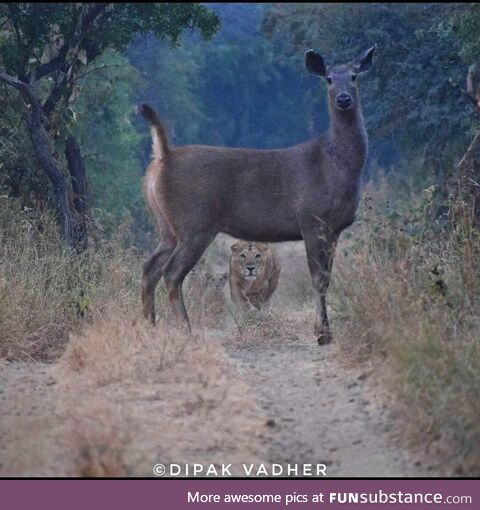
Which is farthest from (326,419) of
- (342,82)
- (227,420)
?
(342,82)

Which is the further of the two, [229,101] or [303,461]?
[229,101]

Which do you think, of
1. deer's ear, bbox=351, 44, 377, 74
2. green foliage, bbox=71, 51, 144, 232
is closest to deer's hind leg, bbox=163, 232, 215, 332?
deer's ear, bbox=351, 44, 377, 74

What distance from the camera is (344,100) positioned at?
11.3 meters

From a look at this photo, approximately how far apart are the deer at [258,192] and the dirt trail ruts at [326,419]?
1.51m

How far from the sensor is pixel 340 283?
9766 mm

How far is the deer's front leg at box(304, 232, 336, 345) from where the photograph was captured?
10867 mm

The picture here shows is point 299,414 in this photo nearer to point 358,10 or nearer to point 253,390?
point 253,390

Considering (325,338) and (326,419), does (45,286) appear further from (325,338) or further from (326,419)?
(326,419)

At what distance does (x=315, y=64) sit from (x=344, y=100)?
690 mm

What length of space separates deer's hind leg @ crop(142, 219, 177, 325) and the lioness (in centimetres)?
377

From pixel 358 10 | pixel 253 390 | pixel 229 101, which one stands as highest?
pixel 358 10

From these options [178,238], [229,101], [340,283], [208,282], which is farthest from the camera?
[229,101]
